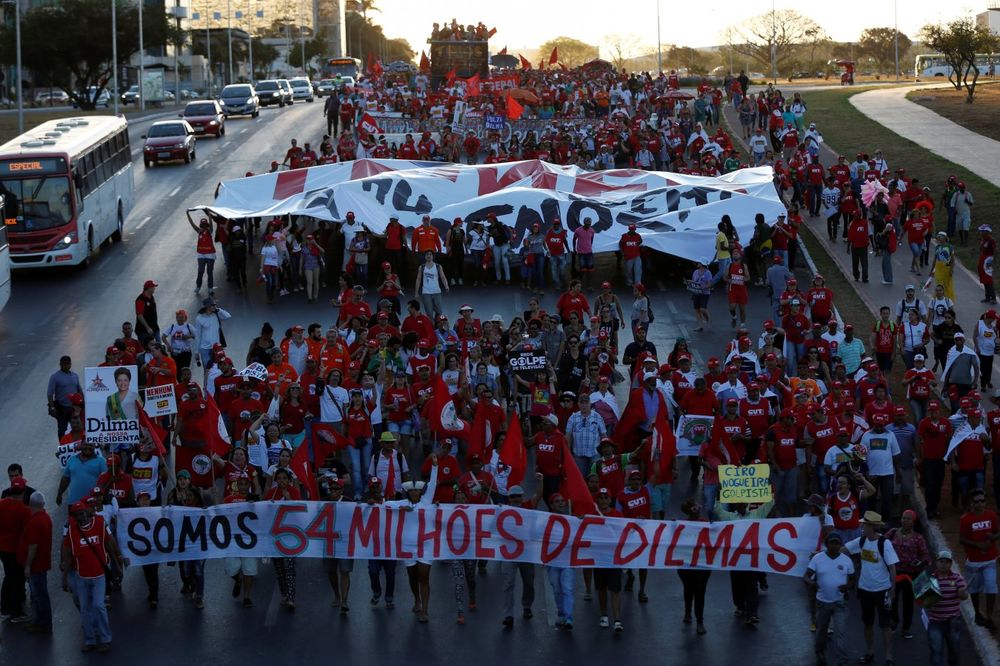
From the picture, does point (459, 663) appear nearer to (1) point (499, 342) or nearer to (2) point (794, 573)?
(2) point (794, 573)

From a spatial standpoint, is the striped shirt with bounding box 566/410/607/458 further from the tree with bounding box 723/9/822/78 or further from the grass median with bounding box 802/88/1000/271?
the tree with bounding box 723/9/822/78

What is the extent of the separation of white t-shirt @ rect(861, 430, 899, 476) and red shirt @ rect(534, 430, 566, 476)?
3.21m

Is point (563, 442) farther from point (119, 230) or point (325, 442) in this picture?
point (119, 230)

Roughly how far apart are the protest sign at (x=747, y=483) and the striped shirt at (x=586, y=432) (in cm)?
224

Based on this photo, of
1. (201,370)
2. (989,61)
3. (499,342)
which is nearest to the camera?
(499,342)

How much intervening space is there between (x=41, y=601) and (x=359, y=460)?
4255 millimetres

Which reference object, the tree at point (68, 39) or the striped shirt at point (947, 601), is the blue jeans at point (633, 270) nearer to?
the striped shirt at point (947, 601)

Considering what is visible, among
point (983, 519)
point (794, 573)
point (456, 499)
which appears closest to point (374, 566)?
point (456, 499)

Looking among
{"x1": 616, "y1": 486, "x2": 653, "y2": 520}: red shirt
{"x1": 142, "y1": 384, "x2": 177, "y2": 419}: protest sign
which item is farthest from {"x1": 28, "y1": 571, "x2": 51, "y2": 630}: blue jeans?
{"x1": 616, "y1": 486, "x2": 653, "y2": 520}: red shirt

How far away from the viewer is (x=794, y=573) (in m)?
13.0

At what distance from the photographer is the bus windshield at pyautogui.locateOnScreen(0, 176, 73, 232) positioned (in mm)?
28375

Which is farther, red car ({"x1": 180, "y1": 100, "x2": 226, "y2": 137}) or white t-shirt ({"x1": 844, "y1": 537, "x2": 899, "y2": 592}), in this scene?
red car ({"x1": 180, "y1": 100, "x2": 226, "y2": 137})

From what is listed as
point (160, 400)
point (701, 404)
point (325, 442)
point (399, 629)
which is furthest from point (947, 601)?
point (160, 400)

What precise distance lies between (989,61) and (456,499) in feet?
270
